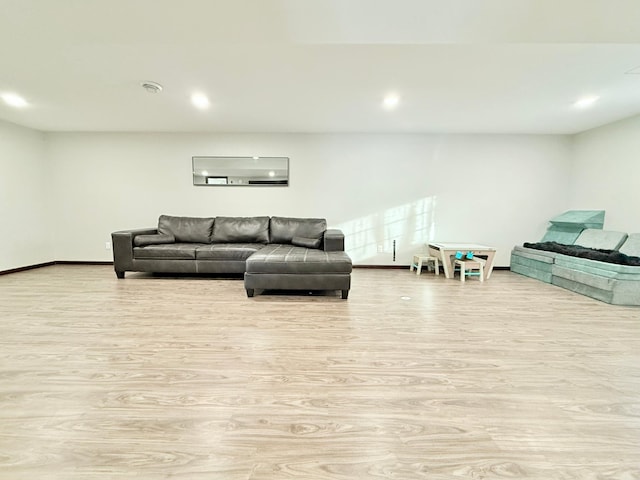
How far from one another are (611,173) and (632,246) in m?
1.20

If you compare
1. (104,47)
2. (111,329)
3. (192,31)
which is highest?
(104,47)

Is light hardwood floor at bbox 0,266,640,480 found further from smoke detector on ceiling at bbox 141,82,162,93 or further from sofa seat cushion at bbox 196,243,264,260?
smoke detector on ceiling at bbox 141,82,162,93

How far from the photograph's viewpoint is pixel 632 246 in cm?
325

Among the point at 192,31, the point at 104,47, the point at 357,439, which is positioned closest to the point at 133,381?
the point at 357,439

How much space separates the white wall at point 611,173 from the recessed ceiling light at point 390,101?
10.8 feet

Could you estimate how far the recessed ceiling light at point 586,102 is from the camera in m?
2.92

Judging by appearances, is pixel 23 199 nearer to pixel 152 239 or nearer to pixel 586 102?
pixel 152 239

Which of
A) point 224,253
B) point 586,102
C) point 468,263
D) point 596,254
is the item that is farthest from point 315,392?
point 586,102

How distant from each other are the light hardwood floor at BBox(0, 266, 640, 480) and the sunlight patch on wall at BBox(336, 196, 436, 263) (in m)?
2.01

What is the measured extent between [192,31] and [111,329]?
2.20 m

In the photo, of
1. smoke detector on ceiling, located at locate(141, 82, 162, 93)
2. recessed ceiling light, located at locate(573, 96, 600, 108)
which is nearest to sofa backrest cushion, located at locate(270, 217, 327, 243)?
smoke detector on ceiling, located at locate(141, 82, 162, 93)

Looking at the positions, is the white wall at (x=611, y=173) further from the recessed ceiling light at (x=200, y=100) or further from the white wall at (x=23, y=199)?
the white wall at (x=23, y=199)

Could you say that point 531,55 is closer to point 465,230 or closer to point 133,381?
point 465,230

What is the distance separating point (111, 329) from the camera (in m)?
2.03
